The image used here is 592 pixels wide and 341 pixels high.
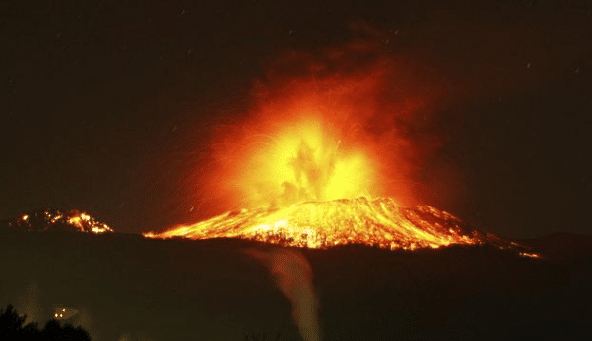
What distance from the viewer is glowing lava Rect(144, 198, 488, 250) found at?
6431 cm

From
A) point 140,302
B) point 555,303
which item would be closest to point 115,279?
point 140,302

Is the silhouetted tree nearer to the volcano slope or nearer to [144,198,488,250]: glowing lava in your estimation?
the volcano slope

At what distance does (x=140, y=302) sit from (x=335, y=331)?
60.5ft

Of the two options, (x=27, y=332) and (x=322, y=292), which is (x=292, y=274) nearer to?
(x=322, y=292)

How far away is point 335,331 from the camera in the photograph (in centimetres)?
5694

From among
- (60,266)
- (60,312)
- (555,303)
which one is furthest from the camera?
(60,266)

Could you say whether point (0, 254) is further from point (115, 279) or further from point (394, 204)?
point (394, 204)

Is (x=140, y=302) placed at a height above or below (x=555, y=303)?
above

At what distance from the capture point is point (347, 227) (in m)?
65.7

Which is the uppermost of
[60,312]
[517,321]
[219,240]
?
[219,240]

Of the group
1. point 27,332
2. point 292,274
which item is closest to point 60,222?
point 292,274

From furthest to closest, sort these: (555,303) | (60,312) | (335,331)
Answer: (555,303), (60,312), (335,331)

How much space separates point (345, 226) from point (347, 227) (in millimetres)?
213

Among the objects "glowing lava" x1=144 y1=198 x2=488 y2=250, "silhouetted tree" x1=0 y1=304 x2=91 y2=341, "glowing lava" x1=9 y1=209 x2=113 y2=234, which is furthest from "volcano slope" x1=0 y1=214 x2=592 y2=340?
"silhouetted tree" x1=0 y1=304 x2=91 y2=341
